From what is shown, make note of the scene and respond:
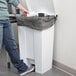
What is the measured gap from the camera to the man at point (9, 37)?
1.86m

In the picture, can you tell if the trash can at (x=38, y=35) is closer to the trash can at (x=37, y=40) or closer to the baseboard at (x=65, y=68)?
the trash can at (x=37, y=40)

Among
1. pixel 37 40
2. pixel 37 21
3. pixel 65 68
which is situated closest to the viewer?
pixel 37 21

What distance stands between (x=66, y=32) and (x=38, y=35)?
1.38ft

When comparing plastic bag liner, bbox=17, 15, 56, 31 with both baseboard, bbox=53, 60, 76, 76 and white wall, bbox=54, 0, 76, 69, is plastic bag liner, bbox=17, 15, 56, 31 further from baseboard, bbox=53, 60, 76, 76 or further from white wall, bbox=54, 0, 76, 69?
baseboard, bbox=53, 60, 76, 76

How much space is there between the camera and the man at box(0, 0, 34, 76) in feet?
6.10

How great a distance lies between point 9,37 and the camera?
207cm

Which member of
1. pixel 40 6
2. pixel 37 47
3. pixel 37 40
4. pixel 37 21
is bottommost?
pixel 37 47

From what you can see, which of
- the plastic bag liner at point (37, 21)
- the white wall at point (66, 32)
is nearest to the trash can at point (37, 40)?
the plastic bag liner at point (37, 21)

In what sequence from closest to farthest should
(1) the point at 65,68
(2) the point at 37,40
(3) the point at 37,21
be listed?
1. (3) the point at 37,21
2. (2) the point at 37,40
3. (1) the point at 65,68

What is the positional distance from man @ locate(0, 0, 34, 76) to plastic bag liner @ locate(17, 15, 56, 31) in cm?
14

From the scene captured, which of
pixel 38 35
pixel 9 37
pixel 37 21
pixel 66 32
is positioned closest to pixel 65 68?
pixel 66 32

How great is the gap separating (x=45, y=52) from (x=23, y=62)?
0.37 meters

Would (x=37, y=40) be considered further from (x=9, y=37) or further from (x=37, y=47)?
(x=9, y=37)

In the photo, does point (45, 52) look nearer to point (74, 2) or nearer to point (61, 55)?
point (61, 55)
